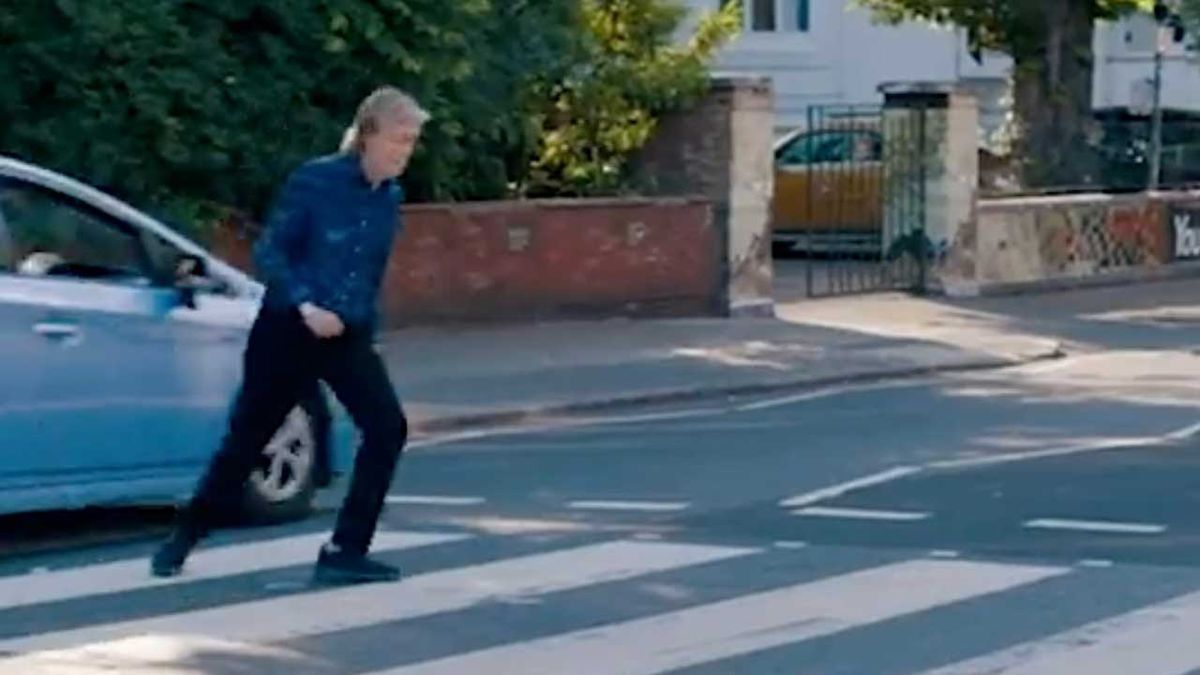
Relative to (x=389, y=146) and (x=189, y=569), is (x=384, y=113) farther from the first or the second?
(x=189, y=569)

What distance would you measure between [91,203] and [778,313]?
15.1 m

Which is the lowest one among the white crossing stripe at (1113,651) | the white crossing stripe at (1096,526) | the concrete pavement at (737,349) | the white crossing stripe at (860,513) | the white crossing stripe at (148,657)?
the concrete pavement at (737,349)

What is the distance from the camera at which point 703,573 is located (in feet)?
36.3

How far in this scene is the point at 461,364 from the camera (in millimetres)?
21422

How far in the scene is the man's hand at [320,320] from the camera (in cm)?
1025

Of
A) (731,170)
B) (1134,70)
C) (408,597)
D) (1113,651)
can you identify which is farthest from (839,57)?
(1113,651)

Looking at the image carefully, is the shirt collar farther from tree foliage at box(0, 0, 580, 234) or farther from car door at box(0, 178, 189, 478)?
tree foliage at box(0, 0, 580, 234)

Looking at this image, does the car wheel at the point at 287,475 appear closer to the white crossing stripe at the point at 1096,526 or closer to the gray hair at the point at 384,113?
the gray hair at the point at 384,113

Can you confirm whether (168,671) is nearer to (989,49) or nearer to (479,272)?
(479,272)

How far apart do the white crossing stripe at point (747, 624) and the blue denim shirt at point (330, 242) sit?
145cm

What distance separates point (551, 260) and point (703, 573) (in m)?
13.5

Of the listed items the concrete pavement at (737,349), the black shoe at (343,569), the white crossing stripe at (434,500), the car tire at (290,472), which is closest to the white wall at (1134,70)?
the concrete pavement at (737,349)

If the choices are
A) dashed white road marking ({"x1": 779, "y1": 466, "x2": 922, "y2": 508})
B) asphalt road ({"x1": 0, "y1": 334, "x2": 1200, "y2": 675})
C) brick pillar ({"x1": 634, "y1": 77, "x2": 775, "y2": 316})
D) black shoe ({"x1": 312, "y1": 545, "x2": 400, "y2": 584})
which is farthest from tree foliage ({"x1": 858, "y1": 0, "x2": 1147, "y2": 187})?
black shoe ({"x1": 312, "y1": 545, "x2": 400, "y2": 584})

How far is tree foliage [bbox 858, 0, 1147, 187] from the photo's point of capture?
112 feet
